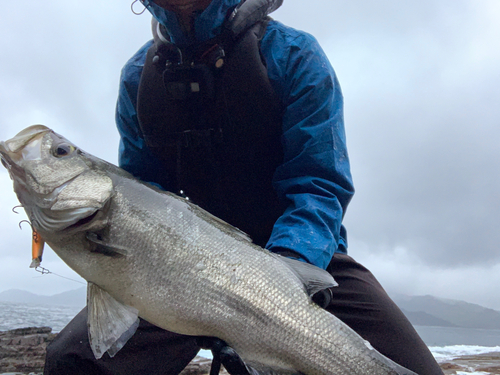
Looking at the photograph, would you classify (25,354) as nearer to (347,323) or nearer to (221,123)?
(221,123)

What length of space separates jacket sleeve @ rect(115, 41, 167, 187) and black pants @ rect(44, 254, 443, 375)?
4.71 ft

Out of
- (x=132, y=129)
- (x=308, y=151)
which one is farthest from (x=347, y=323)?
(x=132, y=129)

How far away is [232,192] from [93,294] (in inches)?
59.6

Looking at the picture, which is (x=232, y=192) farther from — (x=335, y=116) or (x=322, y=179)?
(x=335, y=116)

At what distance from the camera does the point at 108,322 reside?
201 cm

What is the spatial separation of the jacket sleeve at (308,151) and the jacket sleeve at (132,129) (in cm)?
128

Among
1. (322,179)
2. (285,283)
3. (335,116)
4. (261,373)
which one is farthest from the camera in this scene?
(335,116)

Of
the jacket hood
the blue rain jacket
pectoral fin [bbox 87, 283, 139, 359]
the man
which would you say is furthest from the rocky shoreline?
the jacket hood

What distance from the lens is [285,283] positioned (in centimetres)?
199

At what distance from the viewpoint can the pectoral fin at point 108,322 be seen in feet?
6.51

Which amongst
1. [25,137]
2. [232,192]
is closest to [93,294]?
[25,137]

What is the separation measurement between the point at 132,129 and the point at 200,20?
1.26 metres

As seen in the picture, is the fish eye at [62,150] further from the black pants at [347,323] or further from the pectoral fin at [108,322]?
the black pants at [347,323]

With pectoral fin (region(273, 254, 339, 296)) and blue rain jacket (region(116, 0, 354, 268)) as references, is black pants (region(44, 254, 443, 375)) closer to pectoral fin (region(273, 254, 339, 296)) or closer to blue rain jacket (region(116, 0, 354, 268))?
blue rain jacket (region(116, 0, 354, 268))
